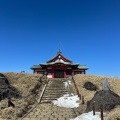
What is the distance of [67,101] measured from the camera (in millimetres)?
19875

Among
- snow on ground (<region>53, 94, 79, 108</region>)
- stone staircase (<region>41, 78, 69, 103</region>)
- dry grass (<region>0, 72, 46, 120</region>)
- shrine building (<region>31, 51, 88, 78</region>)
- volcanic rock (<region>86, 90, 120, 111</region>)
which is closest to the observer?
dry grass (<region>0, 72, 46, 120</region>)

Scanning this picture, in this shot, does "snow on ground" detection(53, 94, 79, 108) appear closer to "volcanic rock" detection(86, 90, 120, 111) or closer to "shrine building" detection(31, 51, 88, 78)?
"volcanic rock" detection(86, 90, 120, 111)

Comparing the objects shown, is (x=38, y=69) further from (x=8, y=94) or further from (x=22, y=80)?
(x=8, y=94)

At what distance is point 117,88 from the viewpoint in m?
27.1

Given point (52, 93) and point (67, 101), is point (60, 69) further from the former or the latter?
point (67, 101)

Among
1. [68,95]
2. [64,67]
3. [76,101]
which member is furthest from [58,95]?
[64,67]

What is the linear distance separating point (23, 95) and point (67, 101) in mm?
5225

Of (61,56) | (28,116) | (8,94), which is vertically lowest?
(28,116)

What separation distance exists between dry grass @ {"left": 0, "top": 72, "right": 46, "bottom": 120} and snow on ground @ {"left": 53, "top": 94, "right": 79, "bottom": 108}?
2734 mm

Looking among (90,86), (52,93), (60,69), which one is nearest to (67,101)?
(52,93)

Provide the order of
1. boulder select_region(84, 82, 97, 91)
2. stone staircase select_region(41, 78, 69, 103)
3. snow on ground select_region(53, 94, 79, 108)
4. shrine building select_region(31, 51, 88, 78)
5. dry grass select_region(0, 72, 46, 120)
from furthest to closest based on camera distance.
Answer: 1. shrine building select_region(31, 51, 88, 78)
2. boulder select_region(84, 82, 97, 91)
3. stone staircase select_region(41, 78, 69, 103)
4. snow on ground select_region(53, 94, 79, 108)
5. dry grass select_region(0, 72, 46, 120)

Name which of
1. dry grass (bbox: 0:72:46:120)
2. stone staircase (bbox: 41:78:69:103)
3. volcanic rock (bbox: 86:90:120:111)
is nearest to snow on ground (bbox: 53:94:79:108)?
stone staircase (bbox: 41:78:69:103)

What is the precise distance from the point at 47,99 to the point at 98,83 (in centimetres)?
1079

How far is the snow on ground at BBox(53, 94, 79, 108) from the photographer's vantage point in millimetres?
18469
